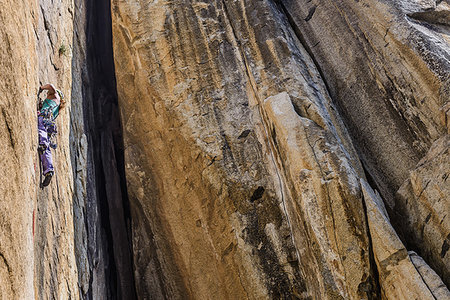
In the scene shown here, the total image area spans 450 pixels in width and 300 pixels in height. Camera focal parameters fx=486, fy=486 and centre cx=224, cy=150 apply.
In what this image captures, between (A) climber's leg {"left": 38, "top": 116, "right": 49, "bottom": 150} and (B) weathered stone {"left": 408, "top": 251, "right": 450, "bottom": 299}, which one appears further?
(A) climber's leg {"left": 38, "top": 116, "right": 49, "bottom": 150}

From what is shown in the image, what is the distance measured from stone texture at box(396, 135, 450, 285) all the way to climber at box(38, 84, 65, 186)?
5.70 metres

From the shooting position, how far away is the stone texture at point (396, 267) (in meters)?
6.84

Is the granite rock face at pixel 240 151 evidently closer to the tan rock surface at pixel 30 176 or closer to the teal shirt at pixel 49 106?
the tan rock surface at pixel 30 176

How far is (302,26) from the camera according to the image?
38.8ft

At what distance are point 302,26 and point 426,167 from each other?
212 inches

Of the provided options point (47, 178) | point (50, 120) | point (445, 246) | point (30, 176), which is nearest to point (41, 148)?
point (47, 178)

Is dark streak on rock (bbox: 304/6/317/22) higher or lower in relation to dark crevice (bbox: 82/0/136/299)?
higher

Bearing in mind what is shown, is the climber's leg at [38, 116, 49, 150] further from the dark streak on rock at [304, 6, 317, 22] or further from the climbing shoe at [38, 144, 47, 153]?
the dark streak on rock at [304, 6, 317, 22]

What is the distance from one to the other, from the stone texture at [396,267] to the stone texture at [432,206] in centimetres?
40

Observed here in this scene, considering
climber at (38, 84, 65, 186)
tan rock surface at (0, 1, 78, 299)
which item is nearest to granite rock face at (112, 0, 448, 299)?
tan rock surface at (0, 1, 78, 299)

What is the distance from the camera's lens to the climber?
280 inches

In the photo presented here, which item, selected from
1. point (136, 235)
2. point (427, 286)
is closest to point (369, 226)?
point (427, 286)

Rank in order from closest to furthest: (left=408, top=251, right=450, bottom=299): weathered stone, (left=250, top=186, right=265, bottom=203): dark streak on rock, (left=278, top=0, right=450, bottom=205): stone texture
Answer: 1. (left=408, top=251, right=450, bottom=299): weathered stone
2. (left=278, top=0, right=450, bottom=205): stone texture
3. (left=250, top=186, right=265, bottom=203): dark streak on rock

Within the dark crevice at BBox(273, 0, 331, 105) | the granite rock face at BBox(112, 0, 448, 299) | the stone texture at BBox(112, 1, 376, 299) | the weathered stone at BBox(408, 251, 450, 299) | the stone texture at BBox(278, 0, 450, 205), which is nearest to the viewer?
the weathered stone at BBox(408, 251, 450, 299)
